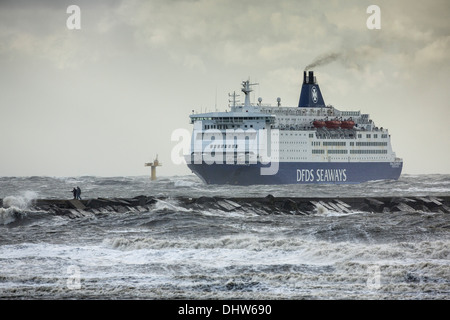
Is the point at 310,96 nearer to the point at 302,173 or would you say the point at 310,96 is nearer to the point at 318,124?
the point at 318,124

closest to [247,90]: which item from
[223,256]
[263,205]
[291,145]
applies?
[291,145]

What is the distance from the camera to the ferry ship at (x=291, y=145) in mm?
59375

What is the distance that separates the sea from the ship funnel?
4543cm

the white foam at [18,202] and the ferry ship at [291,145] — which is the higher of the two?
the ferry ship at [291,145]

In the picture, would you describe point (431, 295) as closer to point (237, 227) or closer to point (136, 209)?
point (237, 227)

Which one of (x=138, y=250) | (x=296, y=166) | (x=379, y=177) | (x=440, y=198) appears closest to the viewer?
(x=138, y=250)

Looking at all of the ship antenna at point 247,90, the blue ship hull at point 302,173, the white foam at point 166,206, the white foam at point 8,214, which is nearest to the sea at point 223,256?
the white foam at point 8,214

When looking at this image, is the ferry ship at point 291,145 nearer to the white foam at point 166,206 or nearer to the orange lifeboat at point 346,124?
the orange lifeboat at point 346,124

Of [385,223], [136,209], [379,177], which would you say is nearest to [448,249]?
[385,223]

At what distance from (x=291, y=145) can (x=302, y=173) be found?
2.63 meters

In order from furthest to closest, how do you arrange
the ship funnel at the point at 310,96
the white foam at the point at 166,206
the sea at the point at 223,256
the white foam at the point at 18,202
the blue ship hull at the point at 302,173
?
the ship funnel at the point at 310,96 < the blue ship hull at the point at 302,173 < the white foam at the point at 166,206 < the white foam at the point at 18,202 < the sea at the point at 223,256

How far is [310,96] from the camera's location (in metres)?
75.8

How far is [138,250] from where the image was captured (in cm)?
2169

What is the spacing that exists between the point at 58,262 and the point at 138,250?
312 cm
